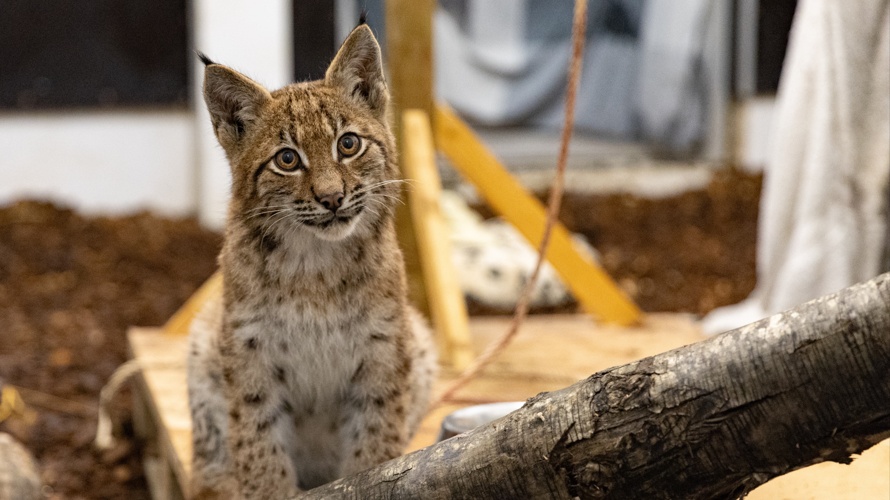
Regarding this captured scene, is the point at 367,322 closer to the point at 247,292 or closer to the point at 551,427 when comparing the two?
the point at 247,292

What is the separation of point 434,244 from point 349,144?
1805mm

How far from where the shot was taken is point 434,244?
387cm

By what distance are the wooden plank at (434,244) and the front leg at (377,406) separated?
5.10 feet

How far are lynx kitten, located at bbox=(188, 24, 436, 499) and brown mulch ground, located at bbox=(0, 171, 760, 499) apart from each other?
76.5 inches

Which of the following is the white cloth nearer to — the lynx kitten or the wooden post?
the wooden post

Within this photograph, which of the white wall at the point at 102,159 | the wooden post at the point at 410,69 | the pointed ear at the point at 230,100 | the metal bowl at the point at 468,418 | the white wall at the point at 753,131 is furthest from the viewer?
the white wall at the point at 753,131

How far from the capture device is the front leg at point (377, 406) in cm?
217

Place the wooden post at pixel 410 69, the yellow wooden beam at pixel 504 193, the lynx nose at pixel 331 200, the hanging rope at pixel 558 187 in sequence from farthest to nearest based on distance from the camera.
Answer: the yellow wooden beam at pixel 504 193 → the wooden post at pixel 410 69 → the hanging rope at pixel 558 187 → the lynx nose at pixel 331 200

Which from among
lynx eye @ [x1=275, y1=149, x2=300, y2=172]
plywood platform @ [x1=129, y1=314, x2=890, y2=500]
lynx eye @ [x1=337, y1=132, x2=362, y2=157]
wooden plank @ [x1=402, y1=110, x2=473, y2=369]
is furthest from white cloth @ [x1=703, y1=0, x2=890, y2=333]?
lynx eye @ [x1=275, y1=149, x2=300, y2=172]

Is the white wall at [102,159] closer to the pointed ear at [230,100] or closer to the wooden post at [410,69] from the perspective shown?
the wooden post at [410,69]

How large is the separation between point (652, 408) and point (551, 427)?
20 cm

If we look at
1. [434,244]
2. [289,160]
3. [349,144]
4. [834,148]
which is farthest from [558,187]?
[289,160]

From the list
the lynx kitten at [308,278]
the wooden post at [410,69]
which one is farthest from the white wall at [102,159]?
the lynx kitten at [308,278]

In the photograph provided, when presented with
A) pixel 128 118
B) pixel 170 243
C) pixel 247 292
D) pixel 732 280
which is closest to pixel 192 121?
pixel 128 118
